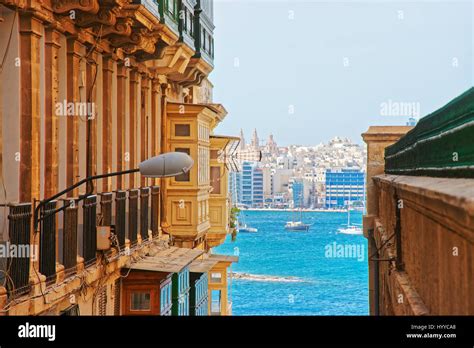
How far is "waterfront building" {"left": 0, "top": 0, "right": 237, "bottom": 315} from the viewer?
1139cm

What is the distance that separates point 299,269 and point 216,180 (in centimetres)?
9354

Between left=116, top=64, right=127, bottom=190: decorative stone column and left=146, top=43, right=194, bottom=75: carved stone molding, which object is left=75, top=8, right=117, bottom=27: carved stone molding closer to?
left=116, top=64, right=127, bottom=190: decorative stone column

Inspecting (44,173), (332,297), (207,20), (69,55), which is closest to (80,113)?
(69,55)

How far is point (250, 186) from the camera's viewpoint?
158750 mm

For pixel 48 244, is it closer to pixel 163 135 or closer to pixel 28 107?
pixel 28 107

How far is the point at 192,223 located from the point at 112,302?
24.7ft

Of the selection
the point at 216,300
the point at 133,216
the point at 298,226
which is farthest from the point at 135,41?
the point at 298,226

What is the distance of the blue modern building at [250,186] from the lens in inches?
6112

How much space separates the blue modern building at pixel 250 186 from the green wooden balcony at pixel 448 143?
14031cm

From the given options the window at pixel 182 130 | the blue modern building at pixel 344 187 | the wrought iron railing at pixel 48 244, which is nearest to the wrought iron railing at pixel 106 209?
the wrought iron railing at pixel 48 244

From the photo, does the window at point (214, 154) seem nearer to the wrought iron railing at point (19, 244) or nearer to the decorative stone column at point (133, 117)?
the decorative stone column at point (133, 117)

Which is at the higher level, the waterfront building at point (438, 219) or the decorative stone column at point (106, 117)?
the decorative stone column at point (106, 117)

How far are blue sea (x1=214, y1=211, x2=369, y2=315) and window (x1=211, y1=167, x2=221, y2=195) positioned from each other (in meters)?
40.1
